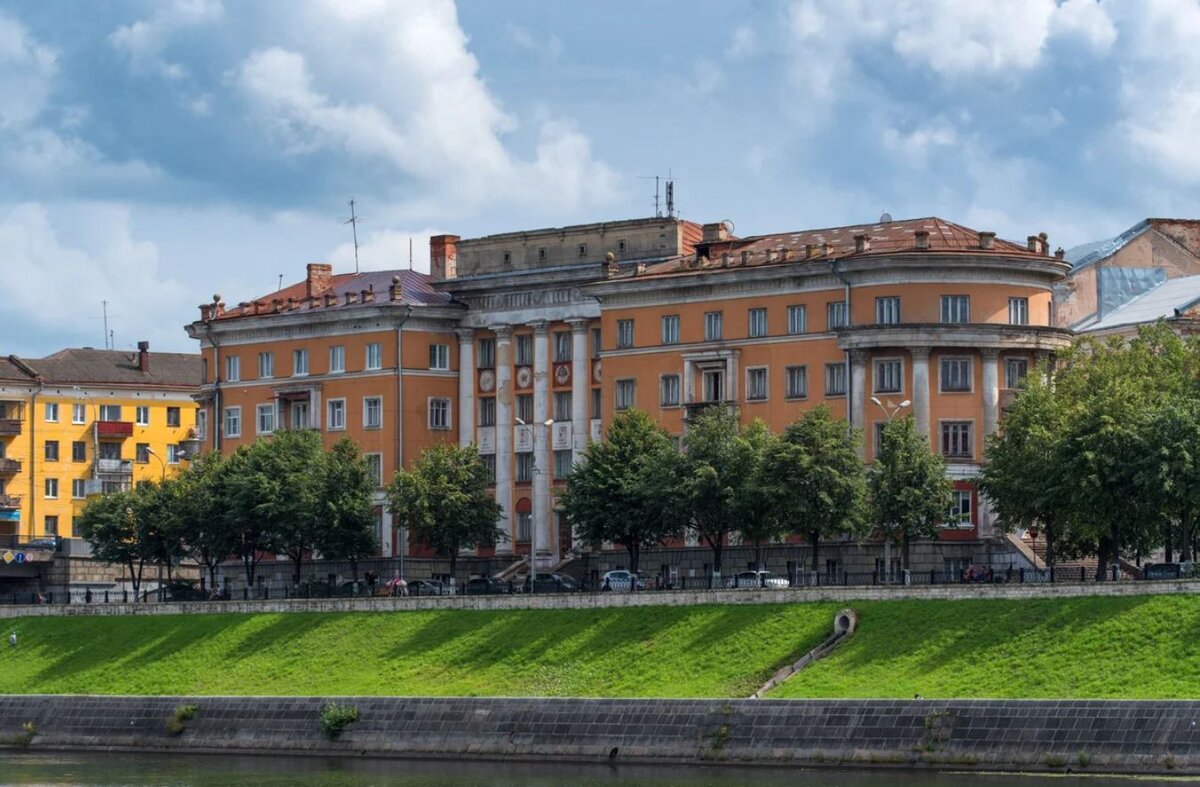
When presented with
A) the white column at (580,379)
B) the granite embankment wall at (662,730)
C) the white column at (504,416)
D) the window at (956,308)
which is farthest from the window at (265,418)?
the window at (956,308)

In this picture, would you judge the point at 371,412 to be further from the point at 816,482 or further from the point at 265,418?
the point at 816,482

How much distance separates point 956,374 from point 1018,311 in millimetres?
4122

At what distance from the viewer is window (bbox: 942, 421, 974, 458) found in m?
114

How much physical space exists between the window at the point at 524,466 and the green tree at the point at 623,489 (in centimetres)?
1376

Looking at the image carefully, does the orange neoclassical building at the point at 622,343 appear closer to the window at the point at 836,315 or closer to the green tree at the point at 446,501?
the window at the point at 836,315

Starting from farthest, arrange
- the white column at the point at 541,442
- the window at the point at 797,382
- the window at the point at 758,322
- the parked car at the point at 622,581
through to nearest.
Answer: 1. the white column at the point at 541,442
2. the window at the point at 758,322
3. the window at the point at 797,382
4. the parked car at the point at 622,581

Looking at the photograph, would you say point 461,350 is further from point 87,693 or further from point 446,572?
point 87,693

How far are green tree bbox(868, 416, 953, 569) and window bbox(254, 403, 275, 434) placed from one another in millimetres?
41154

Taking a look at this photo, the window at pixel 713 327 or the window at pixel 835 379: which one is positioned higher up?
the window at pixel 713 327

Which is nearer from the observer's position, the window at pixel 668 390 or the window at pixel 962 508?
the window at pixel 962 508

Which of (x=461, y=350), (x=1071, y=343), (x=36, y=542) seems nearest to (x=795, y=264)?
(x=1071, y=343)

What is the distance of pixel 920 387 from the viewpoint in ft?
374

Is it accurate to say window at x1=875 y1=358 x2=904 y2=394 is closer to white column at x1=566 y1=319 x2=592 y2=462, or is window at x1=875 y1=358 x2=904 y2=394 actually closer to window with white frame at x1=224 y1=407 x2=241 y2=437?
white column at x1=566 y1=319 x2=592 y2=462

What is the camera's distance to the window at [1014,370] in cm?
11500
